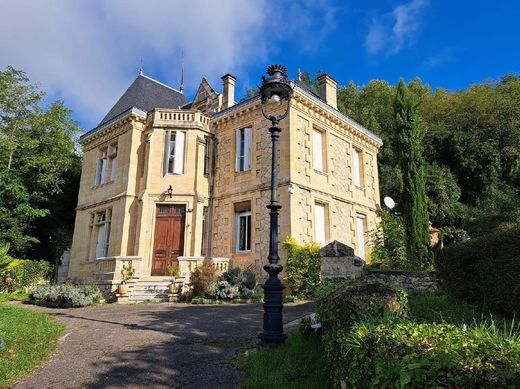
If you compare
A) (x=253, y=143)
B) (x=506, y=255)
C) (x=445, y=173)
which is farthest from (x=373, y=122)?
(x=506, y=255)

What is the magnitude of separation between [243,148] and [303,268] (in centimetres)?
575

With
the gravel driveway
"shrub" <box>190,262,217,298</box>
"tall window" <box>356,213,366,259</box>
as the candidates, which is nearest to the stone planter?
"shrub" <box>190,262,217,298</box>

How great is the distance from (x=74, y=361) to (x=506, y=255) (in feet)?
19.3

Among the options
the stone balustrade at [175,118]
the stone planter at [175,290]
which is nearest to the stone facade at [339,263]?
the stone planter at [175,290]

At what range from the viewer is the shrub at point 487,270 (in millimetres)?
4945

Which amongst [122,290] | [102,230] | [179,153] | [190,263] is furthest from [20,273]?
[190,263]

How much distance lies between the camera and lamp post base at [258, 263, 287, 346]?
4.95 m

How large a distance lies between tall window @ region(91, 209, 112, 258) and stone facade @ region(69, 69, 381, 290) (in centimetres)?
9

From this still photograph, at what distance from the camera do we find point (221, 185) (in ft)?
50.9

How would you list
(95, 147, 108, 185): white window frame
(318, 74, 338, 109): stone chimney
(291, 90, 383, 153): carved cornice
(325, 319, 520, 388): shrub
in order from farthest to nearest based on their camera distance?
(95, 147, 108, 185): white window frame
(318, 74, 338, 109): stone chimney
(291, 90, 383, 153): carved cornice
(325, 319, 520, 388): shrub

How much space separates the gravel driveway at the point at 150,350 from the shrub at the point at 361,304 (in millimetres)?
1260

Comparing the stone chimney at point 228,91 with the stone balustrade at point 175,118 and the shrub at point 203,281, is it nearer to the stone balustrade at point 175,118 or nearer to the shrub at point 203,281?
the stone balustrade at point 175,118

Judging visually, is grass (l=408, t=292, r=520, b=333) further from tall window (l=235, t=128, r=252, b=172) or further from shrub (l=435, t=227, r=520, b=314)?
tall window (l=235, t=128, r=252, b=172)

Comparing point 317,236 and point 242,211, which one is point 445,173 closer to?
point 317,236
